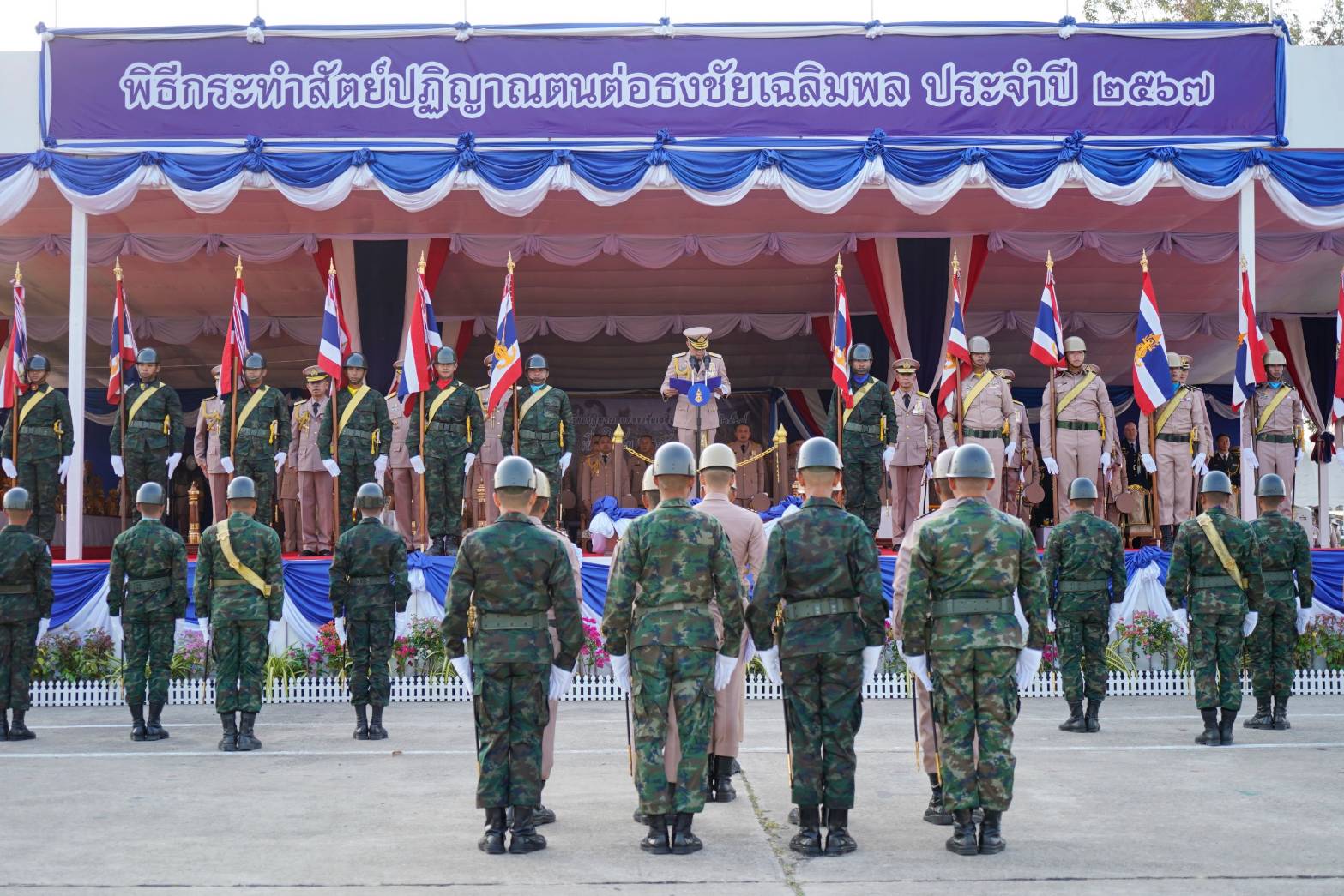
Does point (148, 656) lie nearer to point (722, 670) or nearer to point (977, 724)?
point (722, 670)

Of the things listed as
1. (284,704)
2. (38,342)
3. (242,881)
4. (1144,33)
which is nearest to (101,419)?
(38,342)

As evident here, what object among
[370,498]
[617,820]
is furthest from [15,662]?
[617,820]

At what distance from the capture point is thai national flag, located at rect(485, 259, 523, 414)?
14.0 metres

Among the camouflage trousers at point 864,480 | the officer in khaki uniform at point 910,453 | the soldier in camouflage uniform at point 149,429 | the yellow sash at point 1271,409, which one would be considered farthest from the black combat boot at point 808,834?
the yellow sash at point 1271,409

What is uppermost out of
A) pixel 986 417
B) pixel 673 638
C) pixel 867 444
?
pixel 986 417

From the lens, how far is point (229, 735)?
9102 mm

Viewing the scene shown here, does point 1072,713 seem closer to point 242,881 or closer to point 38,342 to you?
point 242,881

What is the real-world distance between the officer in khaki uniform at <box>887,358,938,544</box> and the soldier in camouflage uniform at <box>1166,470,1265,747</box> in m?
5.34

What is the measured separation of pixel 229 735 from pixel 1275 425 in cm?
1093

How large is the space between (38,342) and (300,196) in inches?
358

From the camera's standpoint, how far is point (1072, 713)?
9.80 m

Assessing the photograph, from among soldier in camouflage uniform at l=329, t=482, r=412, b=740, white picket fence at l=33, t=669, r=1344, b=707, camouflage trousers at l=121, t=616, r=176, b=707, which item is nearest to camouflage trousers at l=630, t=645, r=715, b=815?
soldier in camouflage uniform at l=329, t=482, r=412, b=740

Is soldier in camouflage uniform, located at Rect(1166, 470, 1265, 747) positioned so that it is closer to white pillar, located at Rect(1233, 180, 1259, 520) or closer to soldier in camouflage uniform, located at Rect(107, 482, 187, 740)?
white pillar, located at Rect(1233, 180, 1259, 520)

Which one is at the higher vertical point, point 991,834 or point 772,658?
point 772,658
